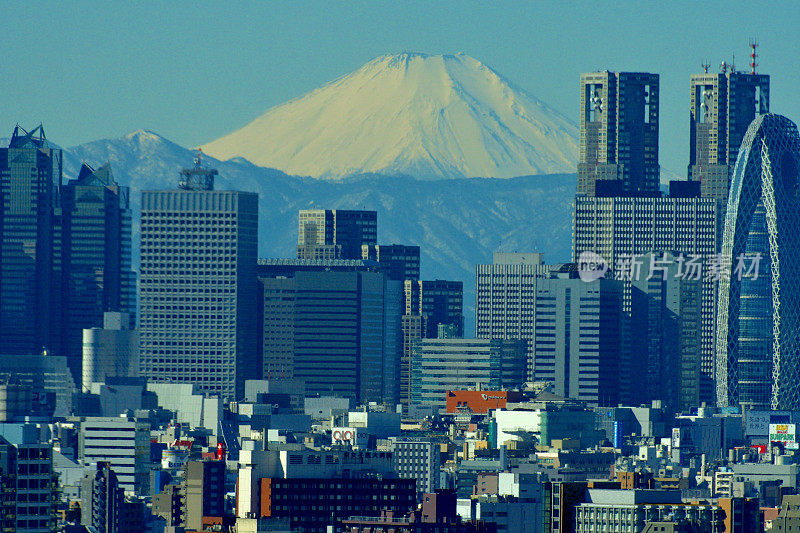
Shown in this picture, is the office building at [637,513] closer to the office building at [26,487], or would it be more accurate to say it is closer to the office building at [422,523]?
the office building at [26,487]

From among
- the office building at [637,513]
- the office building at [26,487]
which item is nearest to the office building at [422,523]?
the office building at [26,487]

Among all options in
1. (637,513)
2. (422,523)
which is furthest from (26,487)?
(422,523)

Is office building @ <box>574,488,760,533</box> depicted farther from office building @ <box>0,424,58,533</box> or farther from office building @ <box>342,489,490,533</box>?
office building @ <box>342,489,490,533</box>

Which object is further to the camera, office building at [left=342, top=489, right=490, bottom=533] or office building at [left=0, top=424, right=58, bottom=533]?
office building at [left=342, top=489, right=490, bottom=533]

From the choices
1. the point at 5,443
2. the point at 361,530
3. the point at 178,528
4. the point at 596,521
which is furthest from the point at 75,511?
the point at 596,521

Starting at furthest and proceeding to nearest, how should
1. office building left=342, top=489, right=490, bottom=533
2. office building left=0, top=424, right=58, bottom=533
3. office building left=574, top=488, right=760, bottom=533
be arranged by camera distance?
1. office building left=342, top=489, right=490, bottom=533
2. office building left=0, top=424, right=58, bottom=533
3. office building left=574, top=488, right=760, bottom=533

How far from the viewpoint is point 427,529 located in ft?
614

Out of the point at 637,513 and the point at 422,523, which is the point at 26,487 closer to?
the point at 637,513

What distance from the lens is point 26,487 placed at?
15100 centimetres

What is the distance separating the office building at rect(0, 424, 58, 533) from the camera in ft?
492

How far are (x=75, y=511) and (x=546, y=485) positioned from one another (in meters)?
55.0

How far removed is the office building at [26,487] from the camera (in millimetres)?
150000

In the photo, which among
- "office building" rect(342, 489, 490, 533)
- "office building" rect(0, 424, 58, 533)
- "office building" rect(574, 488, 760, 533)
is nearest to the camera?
"office building" rect(574, 488, 760, 533)

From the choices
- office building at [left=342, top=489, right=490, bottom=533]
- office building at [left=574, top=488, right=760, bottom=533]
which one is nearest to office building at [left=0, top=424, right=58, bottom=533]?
office building at [left=574, top=488, right=760, bottom=533]
